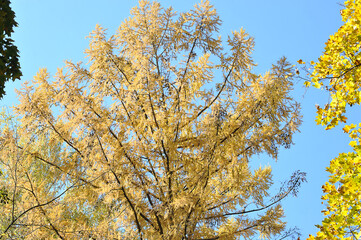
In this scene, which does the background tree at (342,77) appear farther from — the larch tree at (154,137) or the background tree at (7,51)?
the background tree at (7,51)

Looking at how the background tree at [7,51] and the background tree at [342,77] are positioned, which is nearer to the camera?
the background tree at [342,77]

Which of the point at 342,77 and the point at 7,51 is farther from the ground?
the point at 7,51

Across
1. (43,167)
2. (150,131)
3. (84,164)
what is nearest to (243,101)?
(150,131)

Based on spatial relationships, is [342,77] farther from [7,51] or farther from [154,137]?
[7,51]

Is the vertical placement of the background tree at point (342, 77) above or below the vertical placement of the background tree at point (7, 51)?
below

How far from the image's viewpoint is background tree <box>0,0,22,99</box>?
653cm

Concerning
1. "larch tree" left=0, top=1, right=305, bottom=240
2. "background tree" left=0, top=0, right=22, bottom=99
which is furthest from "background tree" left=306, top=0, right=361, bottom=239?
"background tree" left=0, top=0, right=22, bottom=99

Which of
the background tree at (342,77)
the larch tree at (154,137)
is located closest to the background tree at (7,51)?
the larch tree at (154,137)

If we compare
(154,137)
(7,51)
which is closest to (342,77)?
(154,137)

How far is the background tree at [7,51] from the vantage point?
6.53m

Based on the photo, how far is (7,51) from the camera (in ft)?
21.6

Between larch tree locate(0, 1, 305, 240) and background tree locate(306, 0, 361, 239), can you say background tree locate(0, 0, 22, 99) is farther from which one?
background tree locate(306, 0, 361, 239)

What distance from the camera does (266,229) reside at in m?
6.80

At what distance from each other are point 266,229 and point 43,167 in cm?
810
